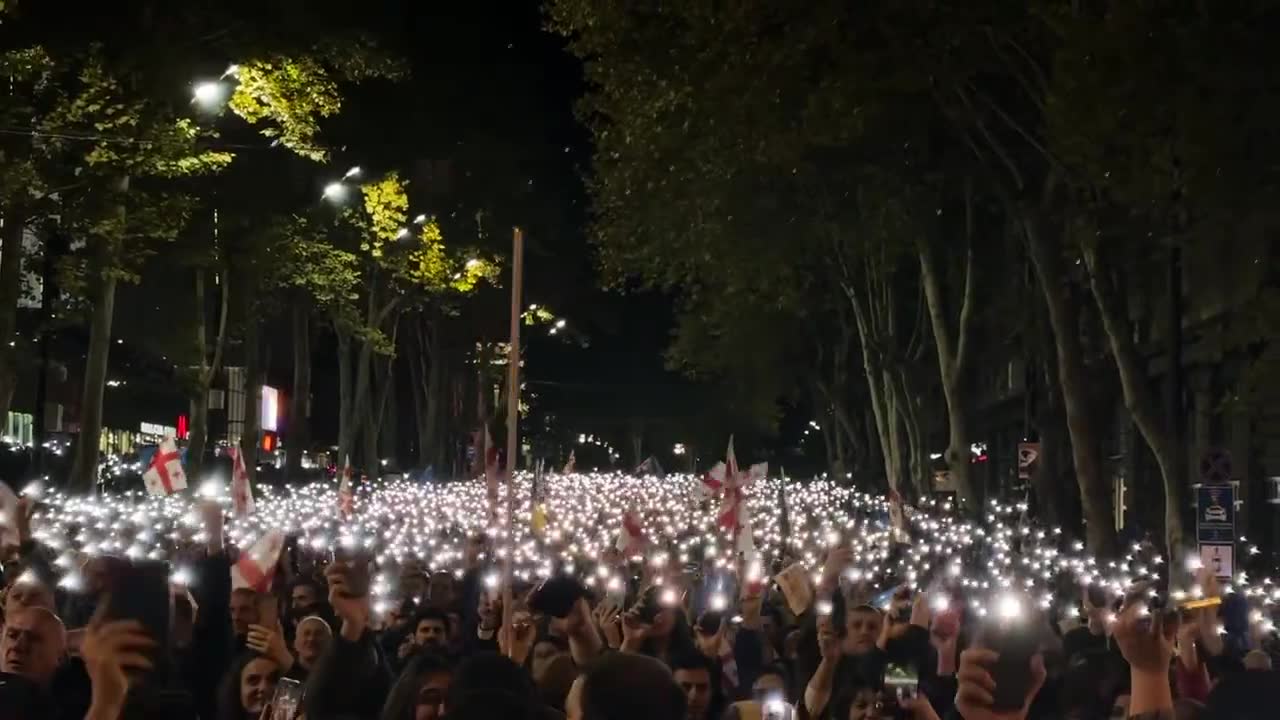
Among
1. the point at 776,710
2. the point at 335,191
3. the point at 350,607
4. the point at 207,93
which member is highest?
the point at 335,191

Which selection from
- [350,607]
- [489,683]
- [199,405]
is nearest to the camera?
[489,683]

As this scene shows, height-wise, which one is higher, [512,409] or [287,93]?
[287,93]

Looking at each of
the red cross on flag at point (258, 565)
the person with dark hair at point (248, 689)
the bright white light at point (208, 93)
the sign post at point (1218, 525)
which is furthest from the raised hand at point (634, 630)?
the bright white light at point (208, 93)

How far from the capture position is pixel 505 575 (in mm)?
10164

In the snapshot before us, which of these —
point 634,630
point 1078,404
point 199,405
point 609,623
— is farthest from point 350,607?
point 199,405

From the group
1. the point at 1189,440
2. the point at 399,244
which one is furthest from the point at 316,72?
the point at 1189,440

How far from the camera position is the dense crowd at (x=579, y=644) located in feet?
15.5

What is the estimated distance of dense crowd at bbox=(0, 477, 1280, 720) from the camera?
472 centimetres

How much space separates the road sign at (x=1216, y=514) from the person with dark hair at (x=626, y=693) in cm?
A: 1384

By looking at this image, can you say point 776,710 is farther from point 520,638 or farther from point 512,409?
point 512,409

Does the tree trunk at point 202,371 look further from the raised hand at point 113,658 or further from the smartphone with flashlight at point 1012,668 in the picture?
the smartphone with flashlight at point 1012,668

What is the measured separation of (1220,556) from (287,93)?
56.4ft

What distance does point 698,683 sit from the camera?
7.72 metres

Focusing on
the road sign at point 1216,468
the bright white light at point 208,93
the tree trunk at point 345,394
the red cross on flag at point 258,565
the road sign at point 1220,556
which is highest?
the bright white light at point 208,93
